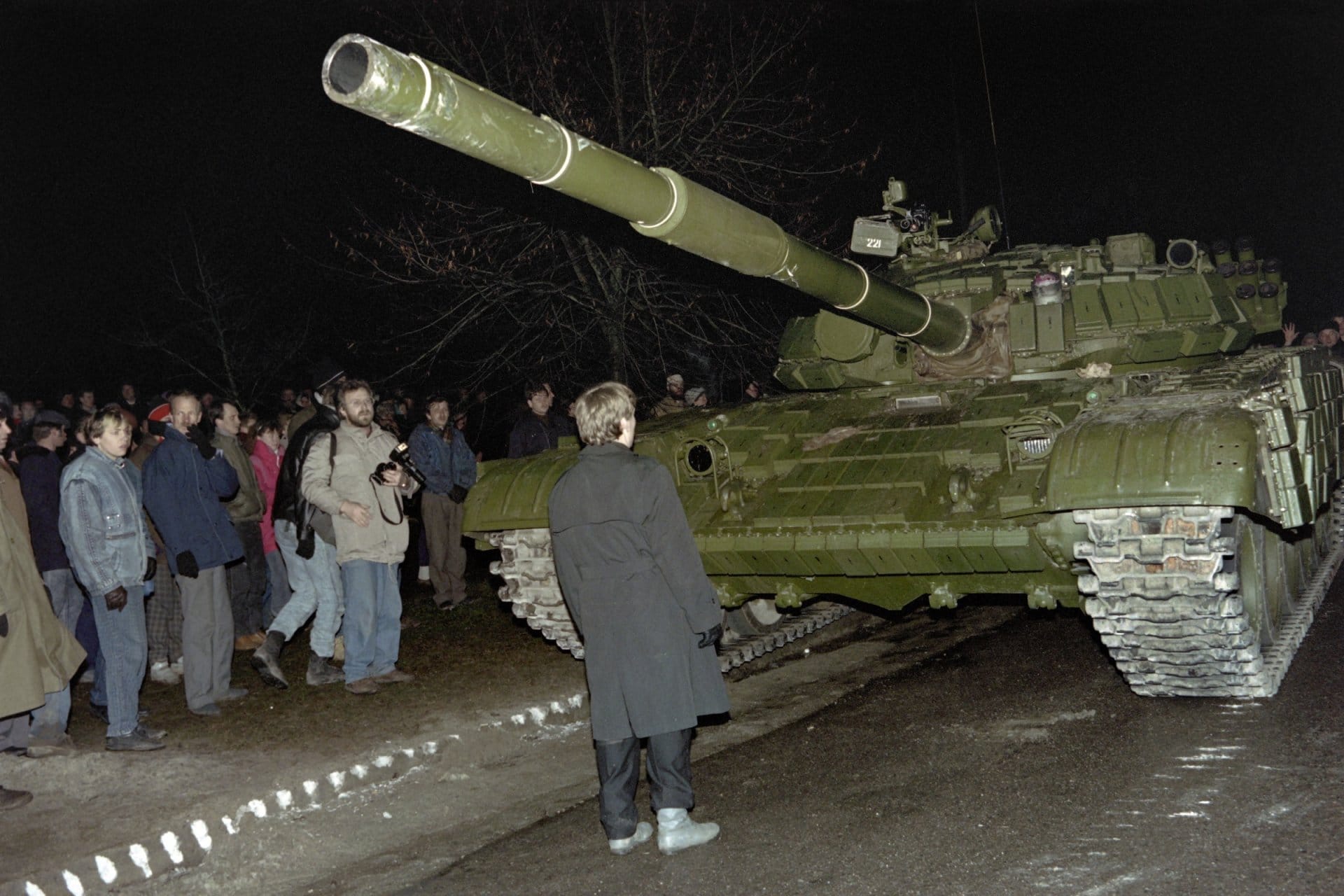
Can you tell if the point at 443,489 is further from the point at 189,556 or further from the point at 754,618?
the point at 189,556

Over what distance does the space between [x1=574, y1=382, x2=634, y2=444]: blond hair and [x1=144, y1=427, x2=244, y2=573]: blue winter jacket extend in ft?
12.0

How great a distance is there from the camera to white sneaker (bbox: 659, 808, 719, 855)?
5309mm

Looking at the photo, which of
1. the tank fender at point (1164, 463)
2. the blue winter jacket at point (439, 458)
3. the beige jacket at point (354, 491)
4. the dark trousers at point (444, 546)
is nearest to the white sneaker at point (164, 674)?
the beige jacket at point (354, 491)

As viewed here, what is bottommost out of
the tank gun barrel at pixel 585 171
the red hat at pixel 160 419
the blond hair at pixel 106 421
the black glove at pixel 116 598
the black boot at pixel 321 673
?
the black boot at pixel 321 673

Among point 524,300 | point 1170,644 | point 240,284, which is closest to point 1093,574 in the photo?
point 1170,644

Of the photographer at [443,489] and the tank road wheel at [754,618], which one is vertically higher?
the photographer at [443,489]

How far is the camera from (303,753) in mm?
7020

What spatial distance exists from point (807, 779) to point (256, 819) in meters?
2.70

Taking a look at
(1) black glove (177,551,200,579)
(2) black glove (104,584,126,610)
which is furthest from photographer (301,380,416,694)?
(2) black glove (104,584,126,610)

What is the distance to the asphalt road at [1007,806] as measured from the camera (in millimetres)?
4754

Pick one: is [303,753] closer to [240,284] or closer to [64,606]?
[64,606]

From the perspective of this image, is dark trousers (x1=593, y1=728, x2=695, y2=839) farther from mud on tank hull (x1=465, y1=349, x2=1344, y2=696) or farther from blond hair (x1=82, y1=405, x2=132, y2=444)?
blond hair (x1=82, y1=405, x2=132, y2=444)

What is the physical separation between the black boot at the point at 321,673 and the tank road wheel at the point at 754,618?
2776 millimetres

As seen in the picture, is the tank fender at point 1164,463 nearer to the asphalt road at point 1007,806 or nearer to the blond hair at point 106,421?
the asphalt road at point 1007,806
